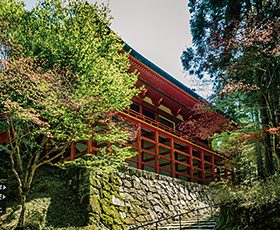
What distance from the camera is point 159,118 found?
18906 mm

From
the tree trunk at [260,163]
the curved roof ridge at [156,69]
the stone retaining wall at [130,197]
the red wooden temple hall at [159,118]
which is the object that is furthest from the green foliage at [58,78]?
the tree trunk at [260,163]

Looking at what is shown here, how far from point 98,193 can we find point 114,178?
1.28 metres

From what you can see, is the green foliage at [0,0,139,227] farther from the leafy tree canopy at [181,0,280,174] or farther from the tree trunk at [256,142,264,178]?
the tree trunk at [256,142,264,178]

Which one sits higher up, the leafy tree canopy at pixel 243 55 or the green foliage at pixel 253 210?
the leafy tree canopy at pixel 243 55

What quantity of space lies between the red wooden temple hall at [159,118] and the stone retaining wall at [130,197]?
88 centimetres

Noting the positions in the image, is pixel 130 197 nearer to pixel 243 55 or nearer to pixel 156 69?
pixel 156 69

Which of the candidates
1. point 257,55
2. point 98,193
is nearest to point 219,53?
point 257,55

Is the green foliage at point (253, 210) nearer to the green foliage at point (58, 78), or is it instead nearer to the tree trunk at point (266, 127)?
the tree trunk at point (266, 127)

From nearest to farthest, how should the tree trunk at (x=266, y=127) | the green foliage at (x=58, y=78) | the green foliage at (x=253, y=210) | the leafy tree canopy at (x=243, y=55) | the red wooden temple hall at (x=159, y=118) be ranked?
the green foliage at (x=253, y=210) < the green foliage at (x=58, y=78) < the leafy tree canopy at (x=243, y=55) < the tree trunk at (x=266, y=127) < the red wooden temple hall at (x=159, y=118)

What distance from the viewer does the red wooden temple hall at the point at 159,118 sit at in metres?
14.2

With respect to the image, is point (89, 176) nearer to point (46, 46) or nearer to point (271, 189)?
point (46, 46)

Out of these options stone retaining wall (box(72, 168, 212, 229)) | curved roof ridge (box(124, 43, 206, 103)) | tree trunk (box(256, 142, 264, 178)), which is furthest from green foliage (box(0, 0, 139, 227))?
tree trunk (box(256, 142, 264, 178))

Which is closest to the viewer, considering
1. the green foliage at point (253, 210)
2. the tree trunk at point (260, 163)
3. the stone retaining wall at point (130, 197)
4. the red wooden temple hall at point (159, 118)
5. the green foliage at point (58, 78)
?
the green foliage at point (253, 210)

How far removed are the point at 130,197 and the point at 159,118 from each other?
25.3 feet
